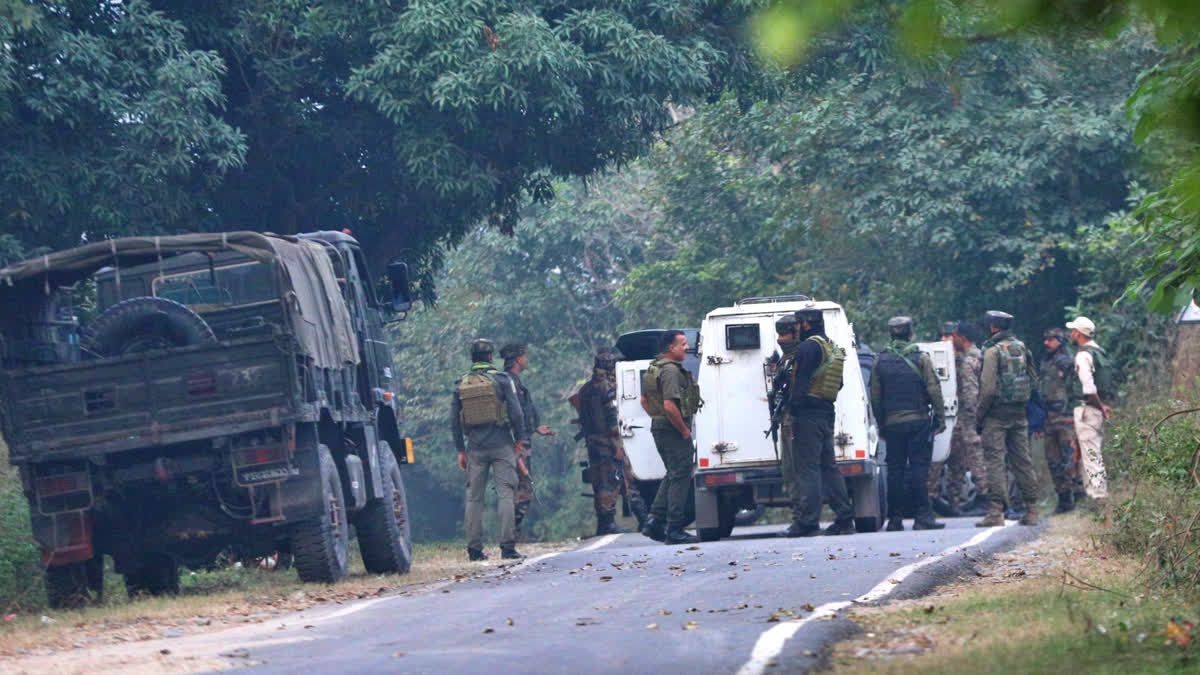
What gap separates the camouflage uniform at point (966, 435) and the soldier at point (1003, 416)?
1.52 m

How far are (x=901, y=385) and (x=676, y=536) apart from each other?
2490 mm

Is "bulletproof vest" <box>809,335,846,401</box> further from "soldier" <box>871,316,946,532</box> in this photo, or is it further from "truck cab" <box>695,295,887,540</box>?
"soldier" <box>871,316,946,532</box>

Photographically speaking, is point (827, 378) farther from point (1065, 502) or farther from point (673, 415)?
point (1065, 502)

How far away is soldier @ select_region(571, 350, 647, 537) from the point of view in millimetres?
20047

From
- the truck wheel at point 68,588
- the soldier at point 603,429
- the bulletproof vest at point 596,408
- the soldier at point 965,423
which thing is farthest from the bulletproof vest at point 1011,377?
the truck wheel at point 68,588

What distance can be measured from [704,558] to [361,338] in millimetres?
3515

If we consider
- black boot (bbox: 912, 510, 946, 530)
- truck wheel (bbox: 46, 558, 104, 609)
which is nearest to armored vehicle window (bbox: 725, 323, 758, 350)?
black boot (bbox: 912, 510, 946, 530)

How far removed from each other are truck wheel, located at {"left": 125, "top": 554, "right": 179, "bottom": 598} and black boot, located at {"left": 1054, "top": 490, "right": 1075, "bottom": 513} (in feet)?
31.6

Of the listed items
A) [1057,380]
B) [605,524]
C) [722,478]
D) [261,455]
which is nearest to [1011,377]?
[1057,380]

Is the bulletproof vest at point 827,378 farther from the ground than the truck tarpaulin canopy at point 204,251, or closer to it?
closer to it

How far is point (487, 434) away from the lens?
16.0 metres

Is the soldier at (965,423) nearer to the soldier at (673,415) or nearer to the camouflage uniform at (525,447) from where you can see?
the soldier at (673,415)

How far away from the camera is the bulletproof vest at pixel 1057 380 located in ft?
61.4

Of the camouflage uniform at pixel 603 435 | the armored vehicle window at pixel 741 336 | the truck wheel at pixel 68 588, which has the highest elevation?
the armored vehicle window at pixel 741 336
